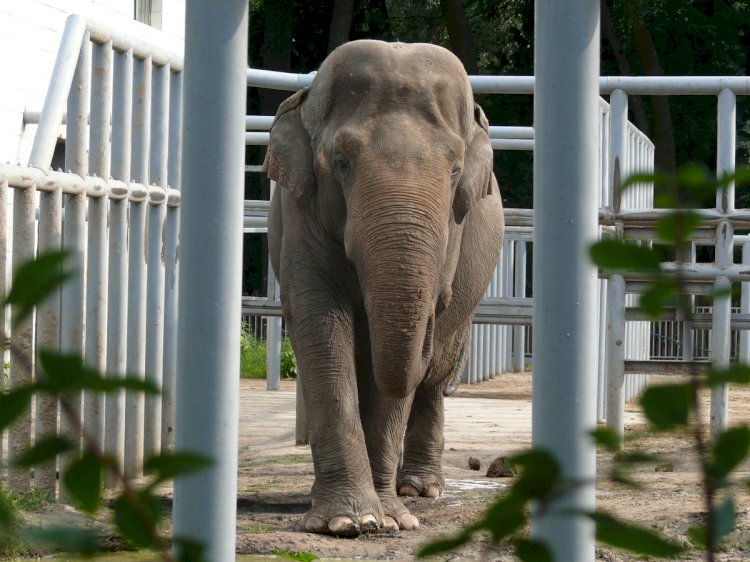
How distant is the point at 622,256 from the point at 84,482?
14.3 inches

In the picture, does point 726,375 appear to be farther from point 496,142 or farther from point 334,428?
point 496,142

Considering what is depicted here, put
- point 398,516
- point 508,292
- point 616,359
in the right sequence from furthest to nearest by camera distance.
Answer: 1. point 508,292
2. point 616,359
3. point 398,516

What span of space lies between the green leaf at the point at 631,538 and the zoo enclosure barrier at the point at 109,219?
15.0ft

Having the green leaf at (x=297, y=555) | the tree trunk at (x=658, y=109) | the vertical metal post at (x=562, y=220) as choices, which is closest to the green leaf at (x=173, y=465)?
the vertical metal post at (x=562, y=220)

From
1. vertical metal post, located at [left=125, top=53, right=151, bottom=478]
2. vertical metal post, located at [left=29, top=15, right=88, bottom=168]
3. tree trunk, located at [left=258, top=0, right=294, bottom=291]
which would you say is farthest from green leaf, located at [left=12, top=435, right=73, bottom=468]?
tree trunk, located at [left=258, top=0, right=294, bottom=291]

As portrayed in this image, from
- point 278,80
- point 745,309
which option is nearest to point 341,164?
point 278,80

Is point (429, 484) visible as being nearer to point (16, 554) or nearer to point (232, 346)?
point (16, 554)

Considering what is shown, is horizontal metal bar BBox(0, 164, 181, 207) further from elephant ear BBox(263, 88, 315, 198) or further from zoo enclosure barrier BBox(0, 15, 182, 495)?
elephant ear BBox(263, 88, 315, 198)

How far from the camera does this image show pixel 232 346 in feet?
9.19

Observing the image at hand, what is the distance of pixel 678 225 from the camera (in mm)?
933

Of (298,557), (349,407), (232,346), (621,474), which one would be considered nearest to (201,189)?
(232,346)

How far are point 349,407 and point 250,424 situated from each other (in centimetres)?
484

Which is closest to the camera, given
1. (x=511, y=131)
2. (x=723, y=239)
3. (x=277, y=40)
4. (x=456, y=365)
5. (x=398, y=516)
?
(x=398, y=516)

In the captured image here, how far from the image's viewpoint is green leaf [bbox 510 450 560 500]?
3.05 feet
